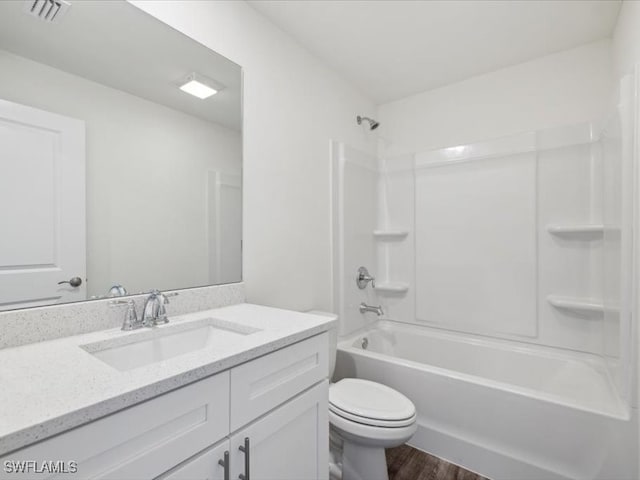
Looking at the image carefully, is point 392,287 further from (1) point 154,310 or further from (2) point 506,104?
(1) point 154,310

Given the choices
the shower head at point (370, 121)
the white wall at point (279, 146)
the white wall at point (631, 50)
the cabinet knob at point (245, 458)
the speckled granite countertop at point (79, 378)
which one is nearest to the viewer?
the speckled granite countertop at point (79, 378)

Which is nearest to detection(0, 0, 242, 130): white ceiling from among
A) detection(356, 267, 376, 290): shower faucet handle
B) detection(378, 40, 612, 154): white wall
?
detection(356, 267, 376, 290): shower faucet handle

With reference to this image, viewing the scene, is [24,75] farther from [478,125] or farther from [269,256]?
[478,125]

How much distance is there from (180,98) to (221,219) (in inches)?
21.6

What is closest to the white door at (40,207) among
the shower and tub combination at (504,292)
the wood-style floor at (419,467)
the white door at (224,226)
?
the white door at (224,226)

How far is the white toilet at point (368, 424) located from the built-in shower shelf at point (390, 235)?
128 cm

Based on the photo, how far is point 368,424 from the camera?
4.54 feet

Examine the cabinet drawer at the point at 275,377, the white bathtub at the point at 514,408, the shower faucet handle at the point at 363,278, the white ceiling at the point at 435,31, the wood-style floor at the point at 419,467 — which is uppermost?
the white ceiling at the point at 435,31

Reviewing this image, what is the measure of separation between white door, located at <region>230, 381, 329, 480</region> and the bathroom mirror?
0.68 m

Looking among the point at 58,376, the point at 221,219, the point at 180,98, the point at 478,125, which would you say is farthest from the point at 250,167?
the point at 478,125

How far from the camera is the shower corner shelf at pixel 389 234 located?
2594mm

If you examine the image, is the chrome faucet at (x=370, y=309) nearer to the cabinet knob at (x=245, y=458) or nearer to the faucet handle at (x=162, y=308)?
the faucet handle at (x=162, y=308)

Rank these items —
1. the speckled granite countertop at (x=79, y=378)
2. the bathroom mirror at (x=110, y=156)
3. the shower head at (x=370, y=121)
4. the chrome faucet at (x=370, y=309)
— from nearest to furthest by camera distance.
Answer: the speckled granite countertop at (x=79, y=378) → the bathroom mirror at (x=110, y=156) → the chrome faucet at (x=370, y=309) → the shower head at (x=370, y=121)

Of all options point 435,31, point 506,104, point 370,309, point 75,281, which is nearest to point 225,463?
point 75,281
